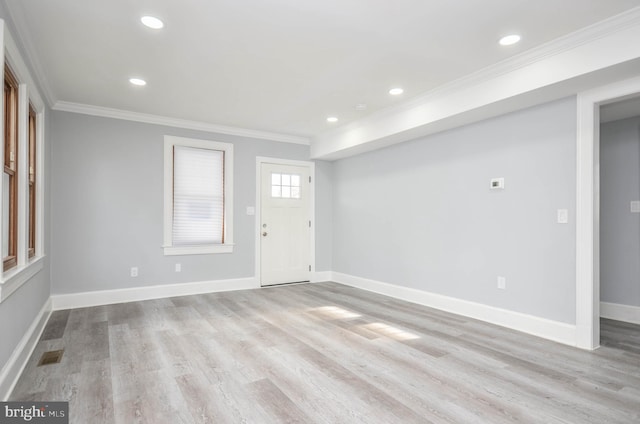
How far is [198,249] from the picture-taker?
5.26 metres

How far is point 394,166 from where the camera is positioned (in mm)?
5188

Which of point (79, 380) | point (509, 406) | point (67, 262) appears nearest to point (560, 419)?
point (509, 406)

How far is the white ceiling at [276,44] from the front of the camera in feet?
7.97

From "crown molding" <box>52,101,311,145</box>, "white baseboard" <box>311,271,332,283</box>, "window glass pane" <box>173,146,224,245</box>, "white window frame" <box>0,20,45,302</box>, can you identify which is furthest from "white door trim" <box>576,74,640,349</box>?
"window glass pane" <box>173,146,224,245</box>

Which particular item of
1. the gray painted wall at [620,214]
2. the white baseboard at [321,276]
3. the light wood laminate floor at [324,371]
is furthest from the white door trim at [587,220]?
the white baseboard at [321,276]

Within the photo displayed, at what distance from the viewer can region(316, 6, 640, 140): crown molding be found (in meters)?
2.50

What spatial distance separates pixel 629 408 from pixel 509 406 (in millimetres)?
700

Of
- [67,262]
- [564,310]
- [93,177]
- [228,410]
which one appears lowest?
[228,410]

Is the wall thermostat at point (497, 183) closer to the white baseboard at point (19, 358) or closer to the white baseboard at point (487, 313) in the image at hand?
the white baseboard at point (487, 313)

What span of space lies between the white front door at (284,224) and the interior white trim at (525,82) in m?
1.77

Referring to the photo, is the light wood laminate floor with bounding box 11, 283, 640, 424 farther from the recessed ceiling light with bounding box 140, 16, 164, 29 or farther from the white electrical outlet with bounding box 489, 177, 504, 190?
the recessed ceiling light with bounding box 140, 16, 164, 29

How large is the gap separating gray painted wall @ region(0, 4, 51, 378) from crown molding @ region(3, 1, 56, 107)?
0.05 meters

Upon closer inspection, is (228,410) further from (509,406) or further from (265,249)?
(265,249)

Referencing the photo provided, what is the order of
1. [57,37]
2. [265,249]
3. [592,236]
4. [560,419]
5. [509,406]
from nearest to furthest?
[560,419] → [509,406] → [57,37] → [592,236] → [265,249]
